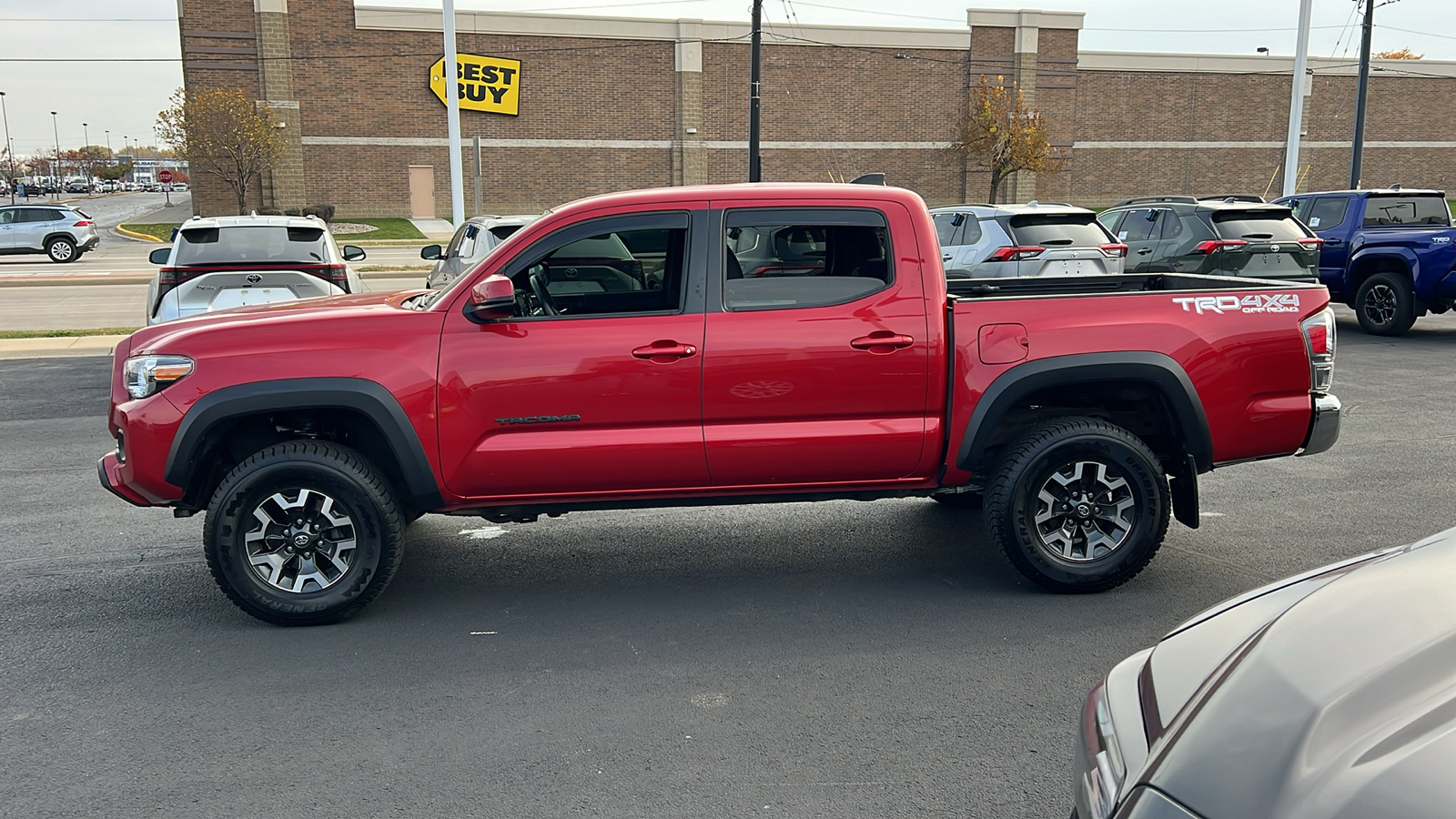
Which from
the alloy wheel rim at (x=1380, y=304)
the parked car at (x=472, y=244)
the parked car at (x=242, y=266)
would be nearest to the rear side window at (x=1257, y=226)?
the alloy wheel rim at (x=1380, y=304)

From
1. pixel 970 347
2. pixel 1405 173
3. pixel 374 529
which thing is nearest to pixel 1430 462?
pixel 970 347

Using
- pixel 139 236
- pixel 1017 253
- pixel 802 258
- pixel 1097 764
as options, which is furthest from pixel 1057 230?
pixel 139 236

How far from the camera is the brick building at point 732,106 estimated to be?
139 ft

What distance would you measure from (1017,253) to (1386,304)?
16.5 feet

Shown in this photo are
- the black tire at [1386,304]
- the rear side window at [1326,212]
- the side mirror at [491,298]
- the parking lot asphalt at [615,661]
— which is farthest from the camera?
the rear side window at [1326,212]

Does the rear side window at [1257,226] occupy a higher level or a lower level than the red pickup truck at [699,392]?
higher

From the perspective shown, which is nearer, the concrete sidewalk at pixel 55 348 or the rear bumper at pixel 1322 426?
the rear bumper at pixel 1322 426

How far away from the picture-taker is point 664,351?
512cm

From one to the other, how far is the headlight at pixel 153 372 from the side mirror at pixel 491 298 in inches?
50.8

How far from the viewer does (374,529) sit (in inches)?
202

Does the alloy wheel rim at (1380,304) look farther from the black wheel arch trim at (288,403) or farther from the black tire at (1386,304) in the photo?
the black wheel arch trim at (288,403)

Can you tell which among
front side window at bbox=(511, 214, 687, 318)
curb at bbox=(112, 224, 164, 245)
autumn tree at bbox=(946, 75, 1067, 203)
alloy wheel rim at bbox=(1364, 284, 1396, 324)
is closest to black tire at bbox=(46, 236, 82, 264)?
curb at bbox=(112, 224, 164, 245)

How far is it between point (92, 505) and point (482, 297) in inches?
153

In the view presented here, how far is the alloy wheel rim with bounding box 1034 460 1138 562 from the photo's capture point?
17.6 feet
